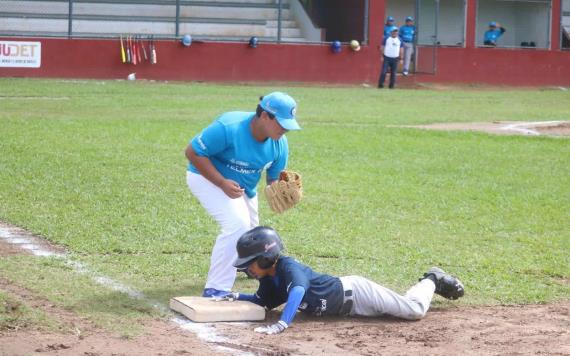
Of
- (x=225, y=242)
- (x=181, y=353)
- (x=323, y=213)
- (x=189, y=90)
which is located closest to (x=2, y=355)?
(x=181, y=353)

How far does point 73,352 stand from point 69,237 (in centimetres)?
346

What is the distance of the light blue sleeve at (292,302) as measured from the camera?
6.57 metres

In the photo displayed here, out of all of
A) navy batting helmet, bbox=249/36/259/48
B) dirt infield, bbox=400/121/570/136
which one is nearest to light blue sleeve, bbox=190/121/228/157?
dirt infield, bbox=400/121/570/136

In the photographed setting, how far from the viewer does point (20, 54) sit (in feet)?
95.8

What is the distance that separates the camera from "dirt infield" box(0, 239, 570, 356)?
19.9 ft

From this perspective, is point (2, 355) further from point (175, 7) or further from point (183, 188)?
point (175, 7)

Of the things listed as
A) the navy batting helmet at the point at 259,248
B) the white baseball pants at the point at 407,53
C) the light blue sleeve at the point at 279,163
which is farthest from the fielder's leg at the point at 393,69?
the navy batting helmet at the point at 259,248

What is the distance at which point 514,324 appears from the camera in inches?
272

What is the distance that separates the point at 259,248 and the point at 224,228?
0.59m

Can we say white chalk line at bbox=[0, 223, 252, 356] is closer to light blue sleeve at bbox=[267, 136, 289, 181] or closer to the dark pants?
light blue sleeve at bbox=[267, 136, 289, 181]

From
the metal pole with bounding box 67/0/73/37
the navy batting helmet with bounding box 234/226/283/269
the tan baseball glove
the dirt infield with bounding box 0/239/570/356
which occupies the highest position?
the metal pole with bounding box 67/0/73/37

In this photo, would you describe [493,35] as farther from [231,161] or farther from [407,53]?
[231,161]

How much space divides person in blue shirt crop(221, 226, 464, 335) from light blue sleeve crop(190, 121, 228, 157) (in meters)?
0.68

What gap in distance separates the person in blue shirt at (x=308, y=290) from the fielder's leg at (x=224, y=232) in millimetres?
158
